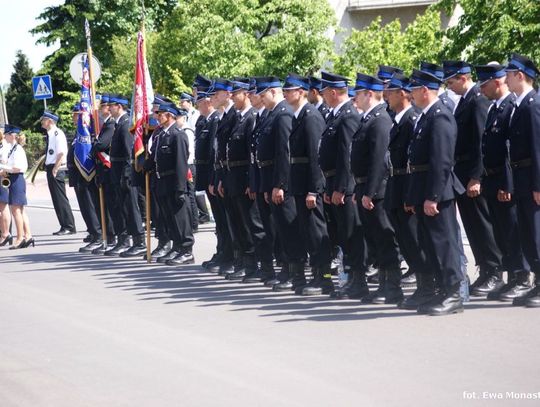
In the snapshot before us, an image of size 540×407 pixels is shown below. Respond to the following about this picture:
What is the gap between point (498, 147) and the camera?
34.4ft

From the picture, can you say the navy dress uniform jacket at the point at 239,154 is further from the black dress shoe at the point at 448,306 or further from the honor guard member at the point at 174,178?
the black dress shoe at the point at 448,306

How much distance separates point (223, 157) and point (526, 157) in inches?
167

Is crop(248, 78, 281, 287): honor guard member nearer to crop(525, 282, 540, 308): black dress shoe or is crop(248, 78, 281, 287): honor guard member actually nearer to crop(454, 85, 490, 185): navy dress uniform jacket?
crop(454, 85, 490, 185): navy dress uniform jacket

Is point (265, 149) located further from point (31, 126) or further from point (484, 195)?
point (31, 126)

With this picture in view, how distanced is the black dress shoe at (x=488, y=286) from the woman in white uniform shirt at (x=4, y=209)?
9.26m

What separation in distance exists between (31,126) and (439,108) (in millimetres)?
51731

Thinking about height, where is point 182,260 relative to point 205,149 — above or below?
below

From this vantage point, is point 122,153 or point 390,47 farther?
point 390,47

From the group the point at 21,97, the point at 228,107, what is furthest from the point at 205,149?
the point at 21,97

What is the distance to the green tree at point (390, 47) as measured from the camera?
34.7 meters

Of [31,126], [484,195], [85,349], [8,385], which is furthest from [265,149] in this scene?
[31,126]

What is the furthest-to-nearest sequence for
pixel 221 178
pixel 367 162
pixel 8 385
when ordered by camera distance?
pixel 221 178 < pixel 367 162 < pixel 8 385

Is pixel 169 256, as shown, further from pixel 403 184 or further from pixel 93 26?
pixel 93 26

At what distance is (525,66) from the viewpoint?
32.9 feet
